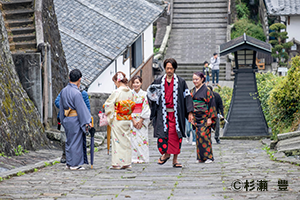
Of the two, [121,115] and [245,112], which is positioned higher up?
[121,115]

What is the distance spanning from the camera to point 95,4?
19.4m

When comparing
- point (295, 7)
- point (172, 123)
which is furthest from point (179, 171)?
point (295, 7)

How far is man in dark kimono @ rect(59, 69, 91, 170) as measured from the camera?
8.52 metres

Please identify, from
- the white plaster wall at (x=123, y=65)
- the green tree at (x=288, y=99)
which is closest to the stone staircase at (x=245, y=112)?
the green tree at (x=288, y=99)

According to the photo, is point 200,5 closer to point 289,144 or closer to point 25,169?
point 289,144

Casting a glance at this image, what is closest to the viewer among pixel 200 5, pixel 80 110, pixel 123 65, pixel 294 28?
pixel 80 110

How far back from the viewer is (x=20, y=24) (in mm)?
13156

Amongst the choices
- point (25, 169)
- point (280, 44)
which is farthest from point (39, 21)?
point (280, 44)

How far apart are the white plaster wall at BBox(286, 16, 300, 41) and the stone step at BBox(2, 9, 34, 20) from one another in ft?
59.5

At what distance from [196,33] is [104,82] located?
1554cm

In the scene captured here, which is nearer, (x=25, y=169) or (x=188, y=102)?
(x=25, y=169)

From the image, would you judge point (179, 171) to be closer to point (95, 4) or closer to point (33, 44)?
point (33, 44)

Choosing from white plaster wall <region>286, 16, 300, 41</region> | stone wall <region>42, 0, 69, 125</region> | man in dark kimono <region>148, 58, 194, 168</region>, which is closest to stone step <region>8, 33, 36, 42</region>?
stone wall <region>42, 0, 69, 125</region>

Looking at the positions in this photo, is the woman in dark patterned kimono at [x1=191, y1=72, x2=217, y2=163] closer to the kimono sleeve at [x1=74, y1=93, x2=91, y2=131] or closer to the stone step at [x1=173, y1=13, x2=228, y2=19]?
the kimono sleeve at [x1=74, y1=93, x2=91, y2=131]
